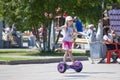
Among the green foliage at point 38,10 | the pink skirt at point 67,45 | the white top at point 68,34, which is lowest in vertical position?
the pink skirt at point 67,45

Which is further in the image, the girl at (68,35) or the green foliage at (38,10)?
the green foliage at (38,10)

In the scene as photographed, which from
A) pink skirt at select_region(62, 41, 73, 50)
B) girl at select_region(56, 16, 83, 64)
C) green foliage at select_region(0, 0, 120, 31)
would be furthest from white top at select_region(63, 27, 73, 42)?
green foliage at select_region(0, 0, 120, 31)

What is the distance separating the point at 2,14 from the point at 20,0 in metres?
1.88

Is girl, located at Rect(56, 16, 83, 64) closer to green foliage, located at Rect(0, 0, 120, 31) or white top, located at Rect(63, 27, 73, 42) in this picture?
white top, located at Rect(63, 27, 73, 42)

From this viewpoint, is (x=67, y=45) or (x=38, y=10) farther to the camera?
(x=38, y=10)

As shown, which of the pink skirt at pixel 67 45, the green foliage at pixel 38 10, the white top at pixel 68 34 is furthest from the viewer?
the green foliage at pixel 38 10

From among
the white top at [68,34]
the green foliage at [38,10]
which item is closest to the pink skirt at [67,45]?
the white top at [68,34]

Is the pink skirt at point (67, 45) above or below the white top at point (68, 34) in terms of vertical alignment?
below

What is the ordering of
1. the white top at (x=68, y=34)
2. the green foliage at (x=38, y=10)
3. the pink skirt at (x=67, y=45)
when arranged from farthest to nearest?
the green foliage at (x=38, y=10), the white top at (x=68, y=34), the pink skirt at (x=67, y=45)

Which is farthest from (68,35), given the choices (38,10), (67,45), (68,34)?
(38,10)

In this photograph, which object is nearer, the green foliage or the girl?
the girl

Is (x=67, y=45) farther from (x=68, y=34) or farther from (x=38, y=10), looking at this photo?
(x=38, y=10)

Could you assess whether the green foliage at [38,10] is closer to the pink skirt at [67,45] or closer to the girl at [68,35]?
the girl at [68,35]

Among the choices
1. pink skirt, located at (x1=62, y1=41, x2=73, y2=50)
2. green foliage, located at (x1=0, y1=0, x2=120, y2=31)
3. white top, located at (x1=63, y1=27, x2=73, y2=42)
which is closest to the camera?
pink skirt, located at (x1=62, y1=41, x2=73, y2=50)
